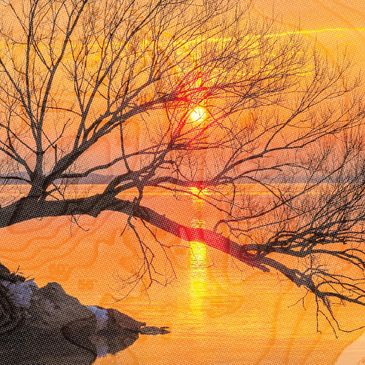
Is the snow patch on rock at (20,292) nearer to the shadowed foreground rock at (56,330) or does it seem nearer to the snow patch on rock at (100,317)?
the shadowed foreground rock at (56,330)

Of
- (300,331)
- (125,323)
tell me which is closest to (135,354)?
(125,323)

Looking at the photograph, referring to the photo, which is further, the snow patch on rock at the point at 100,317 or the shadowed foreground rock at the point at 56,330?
the snow patch on rock at the point at 100,317

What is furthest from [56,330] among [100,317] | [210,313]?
[210,313]

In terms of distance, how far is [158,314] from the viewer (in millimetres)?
32594

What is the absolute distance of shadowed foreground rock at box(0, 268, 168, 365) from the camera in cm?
2012

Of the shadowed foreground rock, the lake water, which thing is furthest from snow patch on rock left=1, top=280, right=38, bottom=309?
the lake water

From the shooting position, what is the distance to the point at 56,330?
2283 centimetres

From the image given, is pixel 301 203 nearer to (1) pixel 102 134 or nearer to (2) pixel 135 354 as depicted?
(1) pixel 102 134

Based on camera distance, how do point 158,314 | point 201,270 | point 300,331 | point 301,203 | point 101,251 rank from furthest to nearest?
point 101,251 → point 201,270 → point 158,314 → point 300,331 → point 301,203

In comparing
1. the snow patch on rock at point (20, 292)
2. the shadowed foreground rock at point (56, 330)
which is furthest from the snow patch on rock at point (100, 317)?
the snow patch on rock at point (20, 292)

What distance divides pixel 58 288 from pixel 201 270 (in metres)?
24.9

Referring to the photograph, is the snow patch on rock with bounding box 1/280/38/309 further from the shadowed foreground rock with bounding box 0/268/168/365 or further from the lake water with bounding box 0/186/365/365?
the lake water with bounding box 0/186/365/365

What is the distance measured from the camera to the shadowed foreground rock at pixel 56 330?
2012cm

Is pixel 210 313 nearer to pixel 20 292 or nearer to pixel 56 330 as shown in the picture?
pixel 56 330
